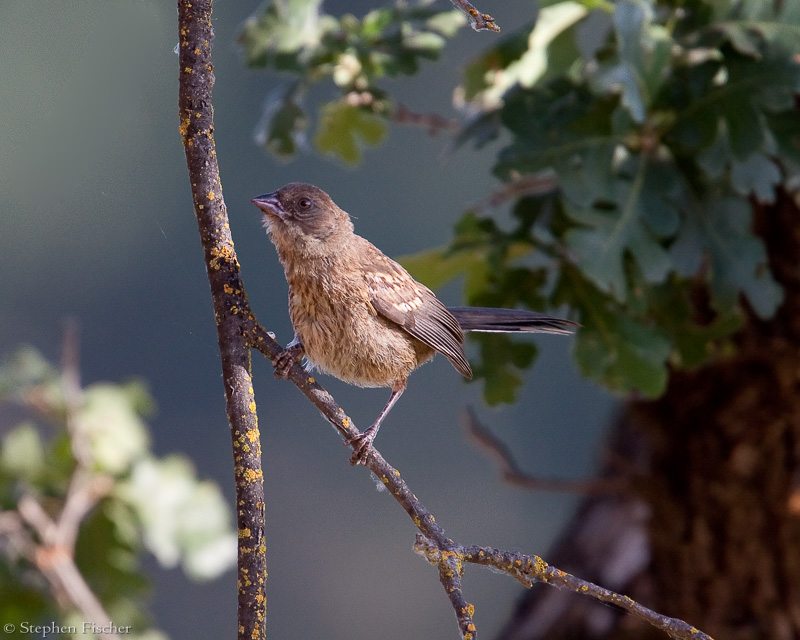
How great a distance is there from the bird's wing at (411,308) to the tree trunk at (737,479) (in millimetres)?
1648

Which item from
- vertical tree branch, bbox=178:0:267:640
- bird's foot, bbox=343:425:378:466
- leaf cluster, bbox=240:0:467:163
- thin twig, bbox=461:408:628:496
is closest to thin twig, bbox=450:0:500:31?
vertical tree branch, bbox=178:0:267:640

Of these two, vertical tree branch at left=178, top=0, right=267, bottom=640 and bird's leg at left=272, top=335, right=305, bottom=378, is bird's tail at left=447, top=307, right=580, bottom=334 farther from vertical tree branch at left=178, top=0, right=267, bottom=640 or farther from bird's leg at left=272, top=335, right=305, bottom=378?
vertical tree branch at left=178, top=0, right=267, bottom=640

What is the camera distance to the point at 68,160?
4.11 metres

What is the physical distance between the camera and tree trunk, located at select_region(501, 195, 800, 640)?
3.42 m

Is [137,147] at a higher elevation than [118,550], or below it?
higher

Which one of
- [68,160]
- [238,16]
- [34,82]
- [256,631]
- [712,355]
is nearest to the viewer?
[256,631]

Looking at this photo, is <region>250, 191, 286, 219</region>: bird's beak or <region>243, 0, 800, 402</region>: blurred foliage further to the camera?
<region>243, 0, 800, 402</region>: blurred foliage

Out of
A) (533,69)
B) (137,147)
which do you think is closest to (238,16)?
(137,147)

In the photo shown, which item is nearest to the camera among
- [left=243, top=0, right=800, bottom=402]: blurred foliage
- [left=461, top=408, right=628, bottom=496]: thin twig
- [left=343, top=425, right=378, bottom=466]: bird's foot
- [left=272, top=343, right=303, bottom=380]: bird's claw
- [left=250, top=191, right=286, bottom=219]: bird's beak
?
[left=272, top=343, right=303, bottom=380]: bird's claw

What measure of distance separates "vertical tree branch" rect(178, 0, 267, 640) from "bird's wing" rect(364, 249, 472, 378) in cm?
76

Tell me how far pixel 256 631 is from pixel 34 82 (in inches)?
115

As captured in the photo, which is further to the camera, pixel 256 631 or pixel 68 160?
pixel 68 160

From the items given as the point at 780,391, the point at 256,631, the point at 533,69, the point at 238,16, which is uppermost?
the point at 238,16

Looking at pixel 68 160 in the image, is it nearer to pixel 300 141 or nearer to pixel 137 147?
pixel 137 147
